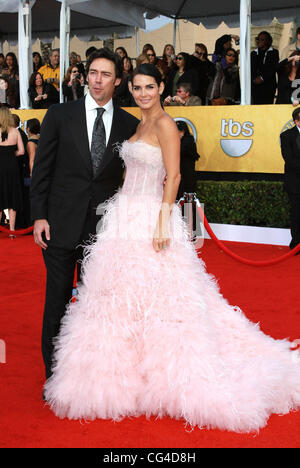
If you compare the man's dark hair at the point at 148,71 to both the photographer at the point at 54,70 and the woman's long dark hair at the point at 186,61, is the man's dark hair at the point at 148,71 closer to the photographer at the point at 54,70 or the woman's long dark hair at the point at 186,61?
the woman's long dark hair at the point at 186,61

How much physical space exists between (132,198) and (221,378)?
3.81ft

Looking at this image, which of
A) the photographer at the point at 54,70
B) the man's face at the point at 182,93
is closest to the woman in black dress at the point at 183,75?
the man's face at the point at 182,93

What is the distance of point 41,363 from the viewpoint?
4336 millimetres

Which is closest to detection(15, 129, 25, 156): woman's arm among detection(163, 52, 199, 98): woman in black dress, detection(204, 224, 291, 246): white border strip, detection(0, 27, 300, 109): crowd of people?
detection(0, 27, 300, 109): crowd of people

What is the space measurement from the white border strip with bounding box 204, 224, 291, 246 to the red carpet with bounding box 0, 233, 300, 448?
16.7 inches

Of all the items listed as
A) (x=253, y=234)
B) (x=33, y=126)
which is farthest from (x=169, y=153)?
(x=33, y=126)

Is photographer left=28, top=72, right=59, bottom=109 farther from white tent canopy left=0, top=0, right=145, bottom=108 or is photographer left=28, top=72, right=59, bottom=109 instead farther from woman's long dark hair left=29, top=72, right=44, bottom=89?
white tent canopy left=0, top=0, right=145, bottom=108

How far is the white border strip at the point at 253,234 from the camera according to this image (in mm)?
9383

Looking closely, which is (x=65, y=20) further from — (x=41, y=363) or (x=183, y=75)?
(x=41, y=363)

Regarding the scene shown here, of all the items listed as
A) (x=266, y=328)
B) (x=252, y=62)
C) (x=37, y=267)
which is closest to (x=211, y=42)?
(x=252, y=62)

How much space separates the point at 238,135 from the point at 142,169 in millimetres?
6648

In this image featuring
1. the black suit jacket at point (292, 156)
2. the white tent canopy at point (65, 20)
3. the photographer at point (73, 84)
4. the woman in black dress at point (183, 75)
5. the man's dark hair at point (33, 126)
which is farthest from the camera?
the white tent canopy at point (65, 20)

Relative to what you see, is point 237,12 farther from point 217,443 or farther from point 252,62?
point 217,443

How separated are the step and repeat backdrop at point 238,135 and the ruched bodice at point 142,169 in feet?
20.8
